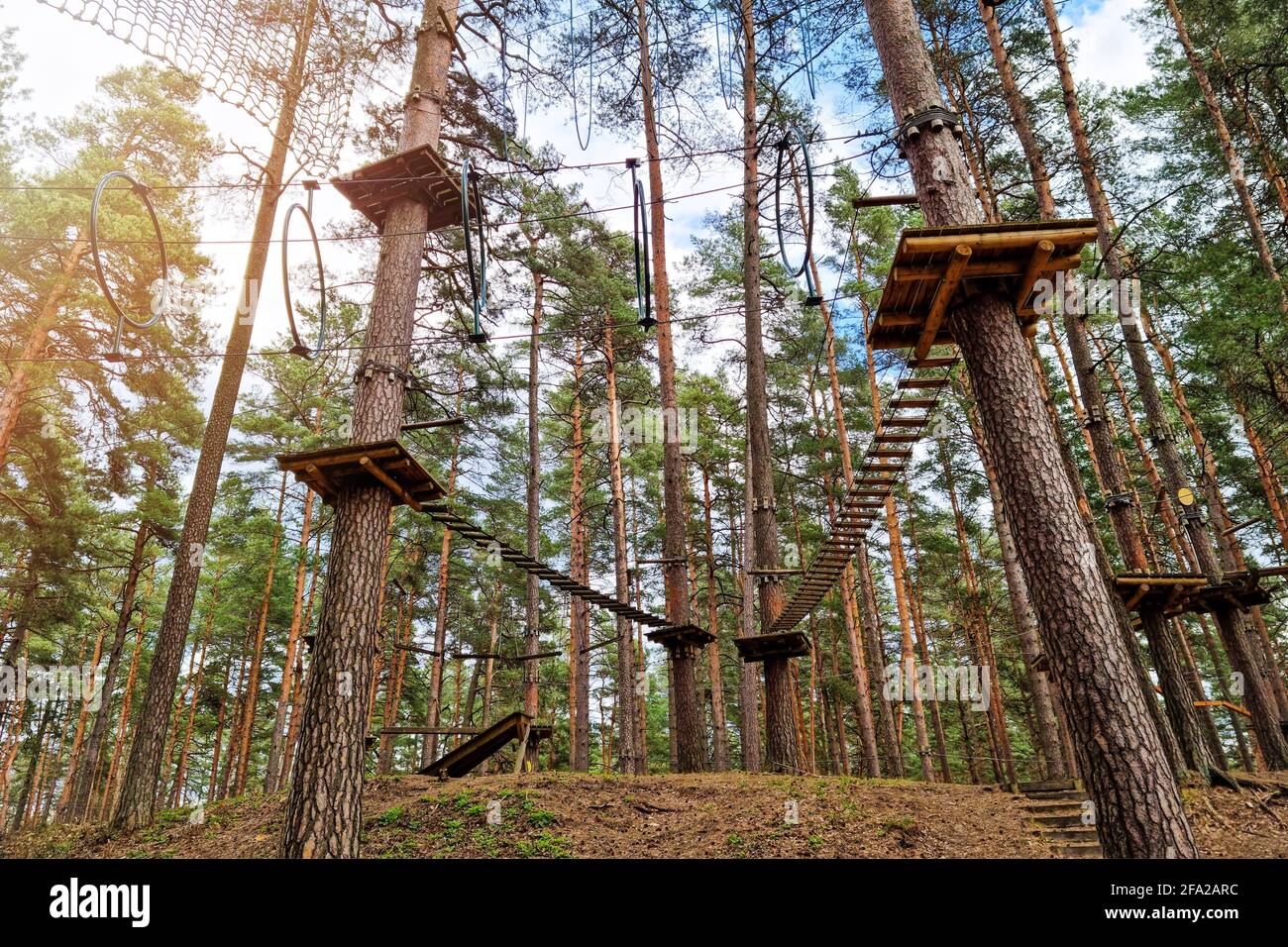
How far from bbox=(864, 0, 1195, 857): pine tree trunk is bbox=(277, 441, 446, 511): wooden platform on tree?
4.28 metres

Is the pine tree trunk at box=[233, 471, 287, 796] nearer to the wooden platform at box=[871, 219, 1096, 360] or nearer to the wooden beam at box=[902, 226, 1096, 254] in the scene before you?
the wooden platform at box=[871, 219, 1096, 360]

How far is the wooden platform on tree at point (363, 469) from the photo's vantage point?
15.5ft

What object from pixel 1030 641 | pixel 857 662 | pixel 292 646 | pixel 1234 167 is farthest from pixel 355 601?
pixel 1234 167

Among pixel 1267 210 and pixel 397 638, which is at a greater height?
pixel 1267 210

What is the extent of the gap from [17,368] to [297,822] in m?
10.1

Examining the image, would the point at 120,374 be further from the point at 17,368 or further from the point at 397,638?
the point at 397,638

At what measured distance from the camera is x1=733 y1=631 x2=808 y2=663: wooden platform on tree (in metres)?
7.48

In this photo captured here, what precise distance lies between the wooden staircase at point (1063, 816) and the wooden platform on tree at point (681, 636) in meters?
3.89

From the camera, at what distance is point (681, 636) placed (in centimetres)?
829

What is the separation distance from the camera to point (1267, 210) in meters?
11.1

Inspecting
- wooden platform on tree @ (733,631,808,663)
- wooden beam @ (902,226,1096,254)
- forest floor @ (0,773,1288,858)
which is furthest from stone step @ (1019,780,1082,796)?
wooden beam @ (902,226,1096,254)

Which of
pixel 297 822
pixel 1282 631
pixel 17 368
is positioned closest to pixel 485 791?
pixel 297 822

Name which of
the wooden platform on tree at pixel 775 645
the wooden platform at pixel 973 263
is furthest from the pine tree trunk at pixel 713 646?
the wooden platform at pixel 973 263
